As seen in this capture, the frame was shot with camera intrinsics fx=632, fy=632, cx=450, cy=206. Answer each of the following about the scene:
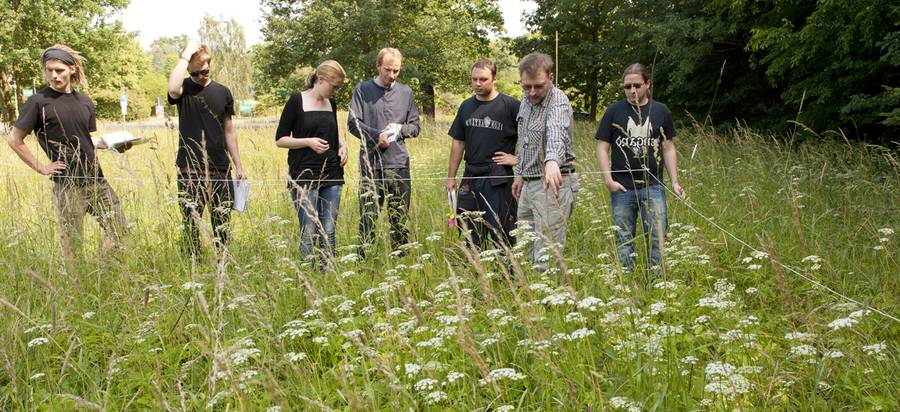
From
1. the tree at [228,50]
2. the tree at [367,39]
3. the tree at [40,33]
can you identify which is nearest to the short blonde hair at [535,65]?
the tree at [367,39]

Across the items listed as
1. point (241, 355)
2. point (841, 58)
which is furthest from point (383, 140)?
point (841, 58)

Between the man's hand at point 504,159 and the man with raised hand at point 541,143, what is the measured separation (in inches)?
12.3

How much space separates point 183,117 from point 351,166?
5.52 metres

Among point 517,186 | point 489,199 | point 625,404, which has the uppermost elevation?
point 517,186

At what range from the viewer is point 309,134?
4.68 meters

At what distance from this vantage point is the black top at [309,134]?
4.64 m

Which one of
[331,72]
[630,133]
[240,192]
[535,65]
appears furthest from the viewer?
[331,72]

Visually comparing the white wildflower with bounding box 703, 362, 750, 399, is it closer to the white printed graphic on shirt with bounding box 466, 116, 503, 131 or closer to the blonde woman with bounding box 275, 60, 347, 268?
the white printed graphic on shirt with bounding box 466, 116, 503, 131

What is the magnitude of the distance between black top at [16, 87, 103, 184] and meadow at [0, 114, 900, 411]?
1.45ft

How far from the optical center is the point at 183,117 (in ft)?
15.1

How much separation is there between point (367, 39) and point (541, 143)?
26.0 m

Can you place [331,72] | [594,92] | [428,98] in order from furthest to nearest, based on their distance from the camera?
[428,98] < [594,92] < [331,72]

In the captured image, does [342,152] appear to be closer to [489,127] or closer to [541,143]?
[489,127]

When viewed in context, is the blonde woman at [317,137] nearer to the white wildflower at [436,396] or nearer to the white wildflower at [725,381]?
the white wildflower at [436,396]
